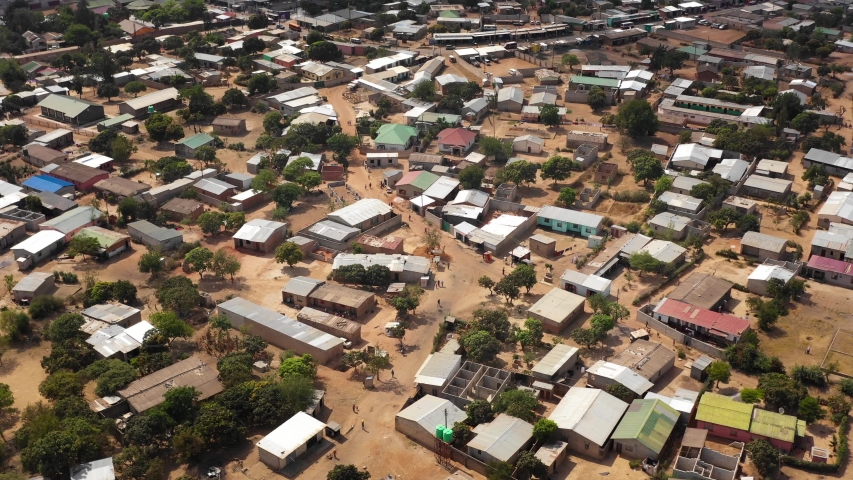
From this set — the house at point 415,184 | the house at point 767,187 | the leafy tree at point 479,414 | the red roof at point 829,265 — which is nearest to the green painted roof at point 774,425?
the leafy tree at point 479,414

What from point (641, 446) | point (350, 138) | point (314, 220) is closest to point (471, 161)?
point (350, 138)

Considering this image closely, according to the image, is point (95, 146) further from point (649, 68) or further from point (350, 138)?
point (649, 68)

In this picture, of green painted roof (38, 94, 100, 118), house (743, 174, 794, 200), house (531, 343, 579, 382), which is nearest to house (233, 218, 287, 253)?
house (531, 343, 579, 382)

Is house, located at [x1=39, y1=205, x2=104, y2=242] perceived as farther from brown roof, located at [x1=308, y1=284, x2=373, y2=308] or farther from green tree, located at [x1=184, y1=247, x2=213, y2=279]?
brown roof, located at [x1=308, y1=284, x2=373, y2=308]

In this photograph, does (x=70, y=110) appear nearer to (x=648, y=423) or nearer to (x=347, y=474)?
(x=347, y=474)

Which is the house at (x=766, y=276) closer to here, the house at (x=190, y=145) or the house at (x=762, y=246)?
the house at (x=762, y=246)
